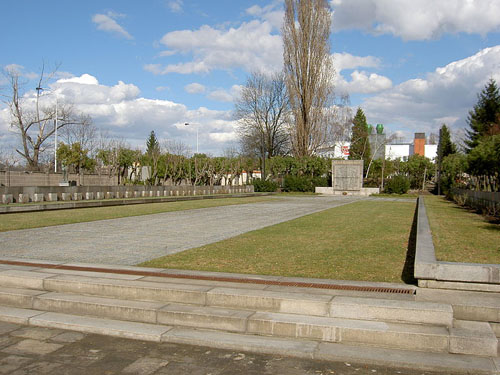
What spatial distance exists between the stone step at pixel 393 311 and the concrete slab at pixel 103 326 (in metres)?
2.04

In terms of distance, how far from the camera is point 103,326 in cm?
523

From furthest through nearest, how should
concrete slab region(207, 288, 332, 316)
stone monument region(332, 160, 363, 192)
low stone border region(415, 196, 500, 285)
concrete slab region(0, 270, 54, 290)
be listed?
stone monument region(332, 160, 363, 192) → concrete slab region(0, 270, 54, 290) → low stone border region(415, 196, 500, 285) → concrete slab region(207, 288, 332, 316)

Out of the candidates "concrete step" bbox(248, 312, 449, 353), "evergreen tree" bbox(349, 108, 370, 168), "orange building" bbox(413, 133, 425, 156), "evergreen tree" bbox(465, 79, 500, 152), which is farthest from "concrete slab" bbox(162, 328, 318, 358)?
"orange building" bbox(413, 133, 425, 156)

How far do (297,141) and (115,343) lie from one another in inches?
1765

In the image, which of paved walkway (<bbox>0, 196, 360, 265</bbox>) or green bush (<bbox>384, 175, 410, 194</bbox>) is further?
green bush (<bbox>384, 175, 410, 194</bbox>)

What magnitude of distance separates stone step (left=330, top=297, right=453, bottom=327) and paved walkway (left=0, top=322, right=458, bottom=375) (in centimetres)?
81

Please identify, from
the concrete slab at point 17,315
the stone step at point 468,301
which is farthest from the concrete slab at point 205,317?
the stone step at point 468,301

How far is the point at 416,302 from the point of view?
5.08 metres

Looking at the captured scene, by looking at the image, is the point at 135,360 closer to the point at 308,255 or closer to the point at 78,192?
the point at 308,255

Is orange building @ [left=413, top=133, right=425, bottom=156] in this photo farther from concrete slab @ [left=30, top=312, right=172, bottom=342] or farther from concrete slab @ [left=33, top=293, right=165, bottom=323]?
concrete slab @ [left=30, top=312, right=172, bottom=342]

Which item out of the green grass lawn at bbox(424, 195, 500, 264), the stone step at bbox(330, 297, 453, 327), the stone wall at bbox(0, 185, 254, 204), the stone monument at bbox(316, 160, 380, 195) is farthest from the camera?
the stone monument at bbox(316, 160, 380, 195)

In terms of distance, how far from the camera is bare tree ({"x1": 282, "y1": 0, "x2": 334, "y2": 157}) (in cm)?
4575

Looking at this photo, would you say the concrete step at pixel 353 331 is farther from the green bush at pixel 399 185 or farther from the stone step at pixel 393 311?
the green bush at pixel 399 185

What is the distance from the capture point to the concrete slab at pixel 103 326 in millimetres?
5000
